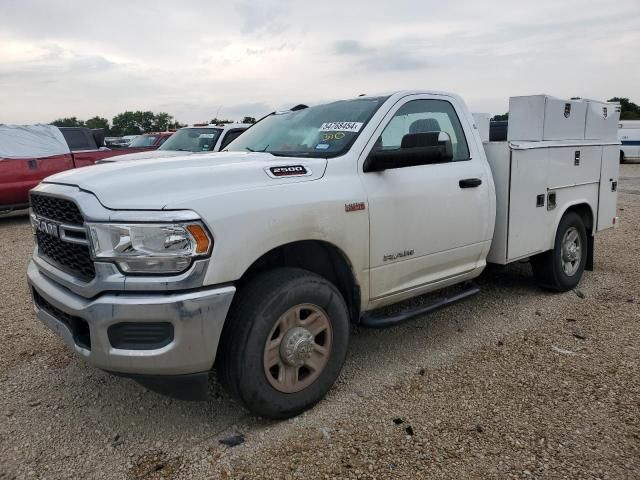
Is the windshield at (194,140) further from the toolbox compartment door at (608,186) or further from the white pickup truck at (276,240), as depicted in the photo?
the toolbox compartment door at (608,186)

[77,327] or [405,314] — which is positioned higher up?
[77,327]

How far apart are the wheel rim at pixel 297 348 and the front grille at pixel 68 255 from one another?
1.01 meters

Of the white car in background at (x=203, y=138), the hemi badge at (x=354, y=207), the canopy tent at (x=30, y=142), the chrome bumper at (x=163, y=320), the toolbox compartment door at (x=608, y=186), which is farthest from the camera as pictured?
the canopy tent at (x=30, y=142)

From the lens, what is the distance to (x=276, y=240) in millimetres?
2941

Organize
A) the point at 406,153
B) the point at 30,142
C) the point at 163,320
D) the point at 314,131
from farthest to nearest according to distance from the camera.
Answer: the point at 30,142 < the point at 314,131 < the point at 406,153 < the point at 163,320

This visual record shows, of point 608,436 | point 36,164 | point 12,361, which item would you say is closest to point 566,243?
point 608,436

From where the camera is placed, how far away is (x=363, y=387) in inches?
140

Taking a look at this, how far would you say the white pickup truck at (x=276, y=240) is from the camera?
2.62m

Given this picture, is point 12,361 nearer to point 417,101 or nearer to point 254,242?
point 254,242

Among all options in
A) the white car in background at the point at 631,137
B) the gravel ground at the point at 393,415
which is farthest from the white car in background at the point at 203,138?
the white car in background at the point at 631,137

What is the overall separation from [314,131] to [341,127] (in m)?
0.24

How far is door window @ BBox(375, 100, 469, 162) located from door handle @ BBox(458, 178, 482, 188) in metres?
0.19

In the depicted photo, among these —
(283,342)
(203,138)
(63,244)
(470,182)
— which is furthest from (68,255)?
(203,138)

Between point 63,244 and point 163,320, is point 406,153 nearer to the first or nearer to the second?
point 163,320
